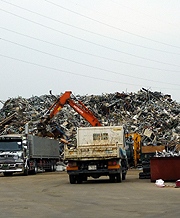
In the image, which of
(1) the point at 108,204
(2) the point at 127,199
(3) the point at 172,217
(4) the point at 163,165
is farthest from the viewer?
(4) the point at 163,165

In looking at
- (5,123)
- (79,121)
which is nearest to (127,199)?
(79,121)

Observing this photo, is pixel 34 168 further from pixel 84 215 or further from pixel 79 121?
pixel 84 215

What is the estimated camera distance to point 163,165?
19031 millimetres

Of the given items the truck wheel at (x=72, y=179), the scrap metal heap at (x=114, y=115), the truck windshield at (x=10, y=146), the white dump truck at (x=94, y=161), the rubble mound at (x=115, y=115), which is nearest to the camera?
the white dump truck at (x=94, y=161)

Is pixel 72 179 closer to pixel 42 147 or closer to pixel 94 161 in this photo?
pixel 94 161

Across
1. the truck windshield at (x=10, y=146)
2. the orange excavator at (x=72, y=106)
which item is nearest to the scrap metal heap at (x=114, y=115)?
Answer: the orange excavator at (x=72, y=106)

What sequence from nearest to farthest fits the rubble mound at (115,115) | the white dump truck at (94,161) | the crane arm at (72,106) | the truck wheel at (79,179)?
the white dump truck at (94,161) < the truck wheel at (79,179) < the crane arm at (72,106) < the rubble mound at (115,115)

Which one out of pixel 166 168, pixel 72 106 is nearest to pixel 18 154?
pixel 72 106

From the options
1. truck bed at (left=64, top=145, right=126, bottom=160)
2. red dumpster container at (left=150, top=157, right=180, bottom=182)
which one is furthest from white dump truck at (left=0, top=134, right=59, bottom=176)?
red dumpster container at (left=150, top=157, right=180, bottom=182)

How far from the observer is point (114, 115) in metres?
49.7

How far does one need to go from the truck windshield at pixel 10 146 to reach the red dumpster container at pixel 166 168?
12.0 metres

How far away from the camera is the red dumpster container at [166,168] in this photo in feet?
61.8

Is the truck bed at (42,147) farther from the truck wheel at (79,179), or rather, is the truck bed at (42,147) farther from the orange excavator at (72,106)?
the truck wheel at (79,179)

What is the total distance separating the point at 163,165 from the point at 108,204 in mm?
8074
